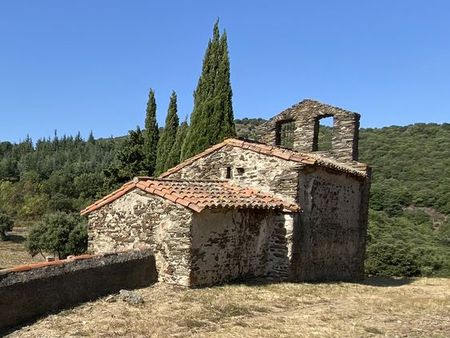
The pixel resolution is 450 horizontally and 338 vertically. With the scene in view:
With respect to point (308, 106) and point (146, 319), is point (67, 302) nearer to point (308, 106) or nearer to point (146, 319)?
point (146, 319)

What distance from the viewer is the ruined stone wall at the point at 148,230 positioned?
10258 mm

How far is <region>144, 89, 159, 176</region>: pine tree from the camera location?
3580cm

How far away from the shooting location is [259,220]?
1250 centimetres

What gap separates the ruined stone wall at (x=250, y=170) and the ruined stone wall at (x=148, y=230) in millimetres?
3491

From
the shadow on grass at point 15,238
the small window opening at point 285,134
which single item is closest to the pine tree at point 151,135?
the shadow on grass at point 15,238

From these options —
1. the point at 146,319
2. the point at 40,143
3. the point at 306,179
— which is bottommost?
the point at 146,319

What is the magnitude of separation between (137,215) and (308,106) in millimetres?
8518

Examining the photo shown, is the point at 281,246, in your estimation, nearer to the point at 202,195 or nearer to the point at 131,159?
the point at 202,195

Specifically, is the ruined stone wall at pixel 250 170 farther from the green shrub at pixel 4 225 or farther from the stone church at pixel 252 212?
the green shrub at pixel 4 225

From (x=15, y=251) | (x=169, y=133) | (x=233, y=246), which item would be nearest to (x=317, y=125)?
(x=233, y=246)

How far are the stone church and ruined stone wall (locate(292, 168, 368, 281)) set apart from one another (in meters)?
0.03

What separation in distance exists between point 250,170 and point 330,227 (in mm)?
3547

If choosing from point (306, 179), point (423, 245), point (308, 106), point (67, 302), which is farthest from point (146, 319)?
point (423, 245)

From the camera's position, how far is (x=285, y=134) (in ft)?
60.6
